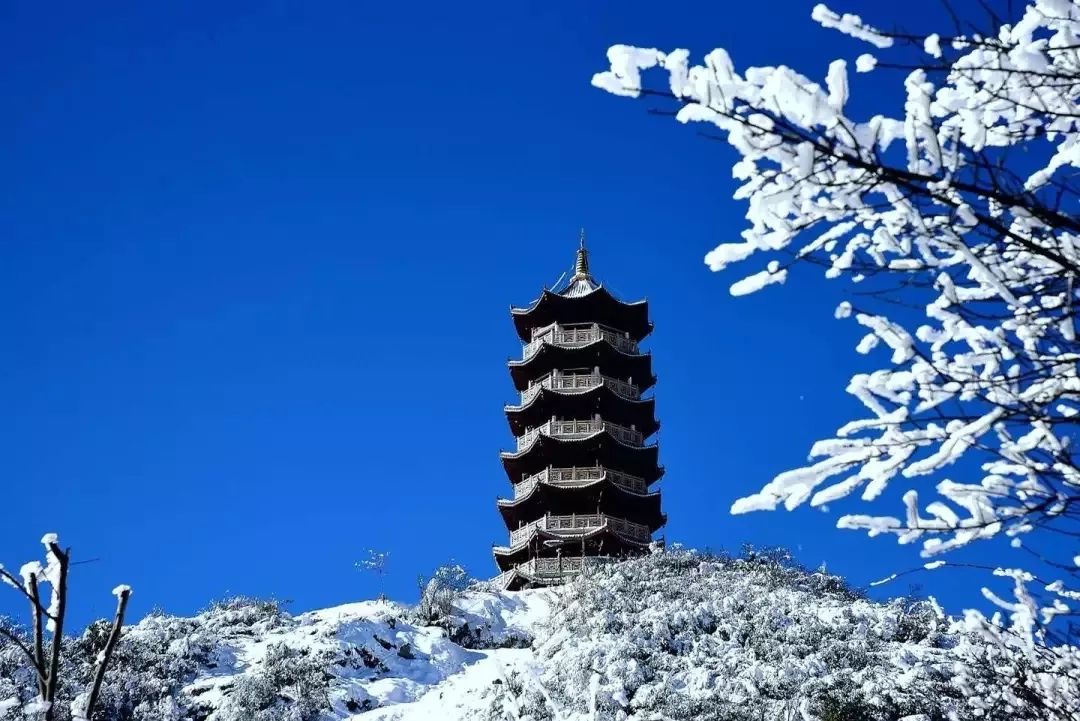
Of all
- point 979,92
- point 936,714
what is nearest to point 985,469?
point 979,92

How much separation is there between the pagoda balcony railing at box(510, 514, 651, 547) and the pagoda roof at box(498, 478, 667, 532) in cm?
66

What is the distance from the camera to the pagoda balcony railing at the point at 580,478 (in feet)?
93.1

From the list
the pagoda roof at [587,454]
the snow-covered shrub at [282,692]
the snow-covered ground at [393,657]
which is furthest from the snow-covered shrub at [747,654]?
the pagoda roof at [587,454]

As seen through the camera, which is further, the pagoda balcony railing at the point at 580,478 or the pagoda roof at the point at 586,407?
the pagoda roof at the point at 586,407

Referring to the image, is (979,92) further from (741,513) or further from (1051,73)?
(741,513)

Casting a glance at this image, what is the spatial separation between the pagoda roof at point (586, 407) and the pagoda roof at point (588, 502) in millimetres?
3055

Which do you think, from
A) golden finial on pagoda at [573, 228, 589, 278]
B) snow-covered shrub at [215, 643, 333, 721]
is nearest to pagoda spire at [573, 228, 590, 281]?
golden finial on pagoda at [573, 228, 589, 278]

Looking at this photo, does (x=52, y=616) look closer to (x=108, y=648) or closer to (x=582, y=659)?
(x=108, y=648)

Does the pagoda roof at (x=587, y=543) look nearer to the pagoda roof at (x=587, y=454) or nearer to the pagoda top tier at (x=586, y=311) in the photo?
the pagoda roof at (x=587, y=454)

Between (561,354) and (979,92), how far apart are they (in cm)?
2807

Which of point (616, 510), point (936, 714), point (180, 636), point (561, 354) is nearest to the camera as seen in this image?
point (936, 714)

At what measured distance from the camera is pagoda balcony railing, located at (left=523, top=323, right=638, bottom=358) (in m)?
31.7

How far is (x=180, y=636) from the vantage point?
1916cm

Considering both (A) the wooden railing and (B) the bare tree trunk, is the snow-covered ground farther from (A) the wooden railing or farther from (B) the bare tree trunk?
(B) the bare tree trunk
